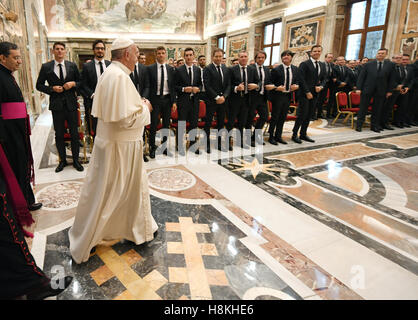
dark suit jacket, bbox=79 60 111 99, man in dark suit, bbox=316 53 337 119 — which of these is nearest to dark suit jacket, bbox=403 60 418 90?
man in dark suit, bbox=316 53 337 119

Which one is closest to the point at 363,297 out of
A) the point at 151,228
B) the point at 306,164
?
the point at 151,228

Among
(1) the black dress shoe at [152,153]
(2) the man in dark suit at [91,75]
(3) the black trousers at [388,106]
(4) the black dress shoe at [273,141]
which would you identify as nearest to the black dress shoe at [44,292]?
(2) the man in dark suit at [91,75]

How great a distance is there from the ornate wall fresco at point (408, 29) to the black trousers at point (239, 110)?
650cm

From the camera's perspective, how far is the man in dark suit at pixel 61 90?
406cm

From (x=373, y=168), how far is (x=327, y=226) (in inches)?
101

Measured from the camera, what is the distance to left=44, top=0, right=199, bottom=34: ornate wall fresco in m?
18.7

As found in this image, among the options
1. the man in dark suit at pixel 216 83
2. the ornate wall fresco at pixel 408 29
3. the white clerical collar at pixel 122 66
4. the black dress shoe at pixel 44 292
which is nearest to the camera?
the black dress shoe at pixel 44 292

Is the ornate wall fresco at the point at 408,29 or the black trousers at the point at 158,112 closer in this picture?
the black trousers at the point at 158,112

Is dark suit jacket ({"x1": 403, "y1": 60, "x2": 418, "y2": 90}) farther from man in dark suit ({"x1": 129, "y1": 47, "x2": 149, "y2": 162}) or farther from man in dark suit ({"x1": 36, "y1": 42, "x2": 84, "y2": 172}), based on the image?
man in dark suit ({"x1": 36, "y1": 42, "x2": 84, "y2": 172})

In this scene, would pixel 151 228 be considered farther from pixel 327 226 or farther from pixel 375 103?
pixel 375 103

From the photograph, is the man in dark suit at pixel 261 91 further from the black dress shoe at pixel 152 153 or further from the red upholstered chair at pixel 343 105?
the red upholstered chair at pixel 343 105

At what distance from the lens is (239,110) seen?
19.2 ft

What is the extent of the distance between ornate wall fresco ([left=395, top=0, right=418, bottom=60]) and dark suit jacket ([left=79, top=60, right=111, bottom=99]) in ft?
30.8

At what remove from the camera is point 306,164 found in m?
4.96
